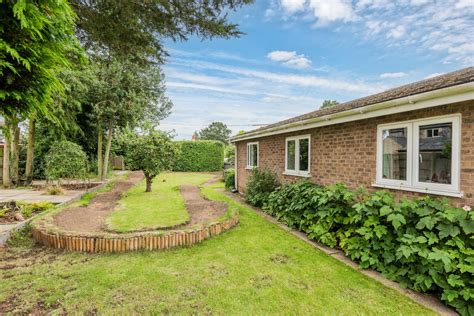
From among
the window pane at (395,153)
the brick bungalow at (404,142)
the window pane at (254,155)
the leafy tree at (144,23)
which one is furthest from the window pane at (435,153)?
the window pane at (254,155)

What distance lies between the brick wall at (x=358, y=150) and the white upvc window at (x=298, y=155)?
0.60 ft

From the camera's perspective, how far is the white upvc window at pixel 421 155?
4.23 meters

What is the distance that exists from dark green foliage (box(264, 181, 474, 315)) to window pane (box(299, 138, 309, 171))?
2662mm

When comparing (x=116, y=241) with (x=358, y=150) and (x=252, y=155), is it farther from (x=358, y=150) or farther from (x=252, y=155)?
(x=252, y=155)

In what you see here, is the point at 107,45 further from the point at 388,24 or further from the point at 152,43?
the point at 388,24

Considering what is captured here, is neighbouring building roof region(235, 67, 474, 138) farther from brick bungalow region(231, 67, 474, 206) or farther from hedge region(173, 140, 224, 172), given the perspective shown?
hedge region(173, 140, 224, 172)

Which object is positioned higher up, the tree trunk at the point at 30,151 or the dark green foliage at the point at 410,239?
the tree trunk at the point at 30,151

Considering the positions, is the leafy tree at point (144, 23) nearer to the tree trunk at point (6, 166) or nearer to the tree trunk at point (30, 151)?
the tree trunk at point (30, 151)

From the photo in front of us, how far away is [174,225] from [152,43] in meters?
4.26

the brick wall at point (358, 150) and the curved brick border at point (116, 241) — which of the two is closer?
the brick wall at point (358, 150)

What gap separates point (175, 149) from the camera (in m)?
12.3

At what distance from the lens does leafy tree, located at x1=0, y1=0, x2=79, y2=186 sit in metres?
2.10

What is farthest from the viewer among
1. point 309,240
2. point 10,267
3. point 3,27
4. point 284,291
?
point 309,240

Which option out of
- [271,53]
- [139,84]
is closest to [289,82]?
[271,53]
